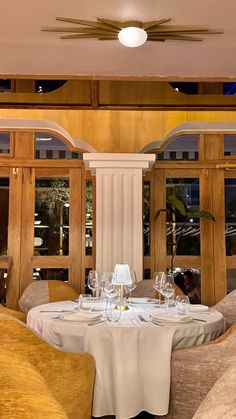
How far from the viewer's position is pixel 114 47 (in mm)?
3051

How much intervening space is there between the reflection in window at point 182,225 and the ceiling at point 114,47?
2.01m

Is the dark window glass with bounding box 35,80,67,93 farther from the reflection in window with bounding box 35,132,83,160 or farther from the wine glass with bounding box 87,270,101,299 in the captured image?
the wine glass with bounding box 87,270,101,299

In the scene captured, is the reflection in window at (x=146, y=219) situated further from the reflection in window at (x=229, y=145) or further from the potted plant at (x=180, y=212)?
the reflection in window at (x=229, y=145)

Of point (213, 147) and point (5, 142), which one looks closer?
point (5, 142)

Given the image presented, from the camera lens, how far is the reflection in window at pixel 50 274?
17.5 feet

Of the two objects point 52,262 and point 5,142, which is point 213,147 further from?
point 5,142

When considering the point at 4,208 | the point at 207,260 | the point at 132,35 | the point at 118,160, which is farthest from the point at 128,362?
the point at 4,208

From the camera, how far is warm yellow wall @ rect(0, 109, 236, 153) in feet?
15.9

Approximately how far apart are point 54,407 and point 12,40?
285 centimetres

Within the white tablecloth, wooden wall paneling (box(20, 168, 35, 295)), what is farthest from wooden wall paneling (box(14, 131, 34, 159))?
the white tablecloth

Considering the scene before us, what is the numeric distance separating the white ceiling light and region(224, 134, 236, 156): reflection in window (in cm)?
324

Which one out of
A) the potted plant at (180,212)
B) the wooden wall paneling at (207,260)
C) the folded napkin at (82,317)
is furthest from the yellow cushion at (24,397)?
the wooden wall paneling at (207,260)

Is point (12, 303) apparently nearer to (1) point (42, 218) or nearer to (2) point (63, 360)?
(1) point (42, 218)

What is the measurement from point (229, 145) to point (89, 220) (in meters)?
2.22
